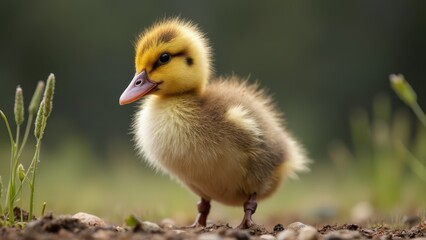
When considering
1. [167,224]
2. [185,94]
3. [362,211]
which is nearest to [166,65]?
[185,94]

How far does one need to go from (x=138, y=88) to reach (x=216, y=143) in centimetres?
49

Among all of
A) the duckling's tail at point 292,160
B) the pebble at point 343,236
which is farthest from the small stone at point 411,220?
the pebble at point 343,236

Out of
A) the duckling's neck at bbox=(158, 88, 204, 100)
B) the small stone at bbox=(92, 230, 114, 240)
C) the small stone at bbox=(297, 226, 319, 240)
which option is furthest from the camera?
the duckling's neck at bbox=(158, 88, 204, 100)

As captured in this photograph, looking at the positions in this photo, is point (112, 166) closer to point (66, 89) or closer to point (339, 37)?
point (66, 89)

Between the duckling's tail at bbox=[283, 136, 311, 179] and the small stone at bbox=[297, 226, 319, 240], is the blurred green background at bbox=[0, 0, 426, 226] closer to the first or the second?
the duckling's tail at bbox=[283, 136, 311, 179]

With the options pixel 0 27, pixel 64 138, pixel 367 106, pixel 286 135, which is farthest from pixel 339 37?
pixel 286 135

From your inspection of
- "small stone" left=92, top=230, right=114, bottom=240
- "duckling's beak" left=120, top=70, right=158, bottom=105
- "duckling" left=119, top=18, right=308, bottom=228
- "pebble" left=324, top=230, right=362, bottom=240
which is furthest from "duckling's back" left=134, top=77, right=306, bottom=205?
"small stone" left=92, top=230, right=114, bottom=240

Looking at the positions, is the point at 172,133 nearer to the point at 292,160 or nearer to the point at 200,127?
the point at 200,127

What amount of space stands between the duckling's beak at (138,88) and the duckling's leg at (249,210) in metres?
0.71

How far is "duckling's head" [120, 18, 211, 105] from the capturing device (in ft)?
11.6

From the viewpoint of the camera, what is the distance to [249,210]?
345cm

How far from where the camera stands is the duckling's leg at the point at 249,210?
3.35 meters

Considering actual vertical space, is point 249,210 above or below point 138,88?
below

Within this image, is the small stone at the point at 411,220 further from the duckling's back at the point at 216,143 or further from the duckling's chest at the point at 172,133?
the duckling's chest at the point at 172,133
